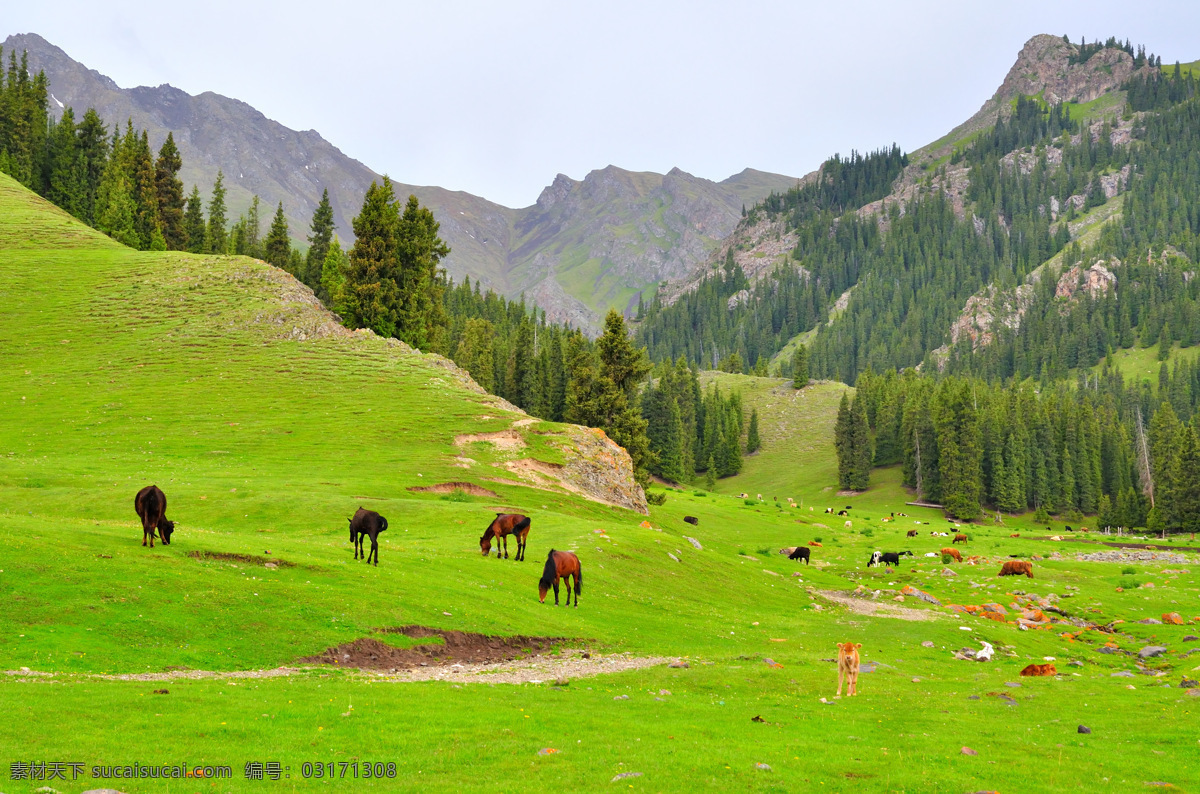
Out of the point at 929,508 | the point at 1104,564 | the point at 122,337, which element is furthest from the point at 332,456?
the point at 929,508

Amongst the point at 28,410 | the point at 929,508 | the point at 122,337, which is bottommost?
the point at 929,508

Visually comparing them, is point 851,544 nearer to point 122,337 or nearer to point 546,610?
point 546,610

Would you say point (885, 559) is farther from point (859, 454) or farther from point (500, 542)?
point (859, 454)

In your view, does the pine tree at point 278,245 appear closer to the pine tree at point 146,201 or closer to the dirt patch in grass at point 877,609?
the pine tree at point 146,201

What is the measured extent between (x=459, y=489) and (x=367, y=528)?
2284 centimetres

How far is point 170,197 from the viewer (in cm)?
14975

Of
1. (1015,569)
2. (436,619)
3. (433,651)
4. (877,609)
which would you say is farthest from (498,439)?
(433,651)

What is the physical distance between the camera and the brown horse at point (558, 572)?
3250 cm

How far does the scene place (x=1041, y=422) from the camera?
6432 inches

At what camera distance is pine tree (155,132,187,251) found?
14612 cm

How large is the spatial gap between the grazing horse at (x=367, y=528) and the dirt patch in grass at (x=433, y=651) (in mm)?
7274

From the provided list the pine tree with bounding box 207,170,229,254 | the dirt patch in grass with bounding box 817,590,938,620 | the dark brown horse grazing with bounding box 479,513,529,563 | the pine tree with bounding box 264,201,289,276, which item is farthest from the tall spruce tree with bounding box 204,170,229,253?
the dirt patch in grass with bounding box 817,590,938,620

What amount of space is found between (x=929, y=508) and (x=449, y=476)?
125 meters

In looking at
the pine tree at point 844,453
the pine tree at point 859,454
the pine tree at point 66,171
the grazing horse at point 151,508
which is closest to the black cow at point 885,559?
the grazing horse at point 151,508
